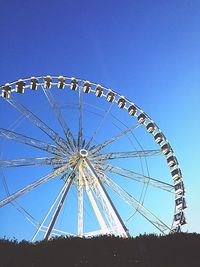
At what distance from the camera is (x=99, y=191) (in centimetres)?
1794

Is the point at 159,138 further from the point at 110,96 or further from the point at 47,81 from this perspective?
the point at 47,81

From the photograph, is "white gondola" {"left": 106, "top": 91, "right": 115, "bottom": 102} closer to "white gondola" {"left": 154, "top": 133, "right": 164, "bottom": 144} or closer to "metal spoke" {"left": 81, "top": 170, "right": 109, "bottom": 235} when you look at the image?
"white gondola" {"left": 154, "top": 133, "right": 164, "bottom": 144}

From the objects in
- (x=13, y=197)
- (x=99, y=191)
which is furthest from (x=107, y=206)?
(x=13, y=197)

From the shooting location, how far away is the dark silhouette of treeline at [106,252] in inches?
395

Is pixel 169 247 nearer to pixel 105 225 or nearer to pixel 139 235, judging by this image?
pixel 139 235

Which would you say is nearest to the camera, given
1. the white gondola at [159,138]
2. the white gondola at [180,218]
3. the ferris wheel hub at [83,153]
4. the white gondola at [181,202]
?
the ferris wheel hub at [83,153]

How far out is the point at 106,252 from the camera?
10.8 metres

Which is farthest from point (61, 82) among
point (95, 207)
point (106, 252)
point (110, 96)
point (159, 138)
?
point (106, 252)

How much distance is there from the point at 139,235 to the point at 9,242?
466cm

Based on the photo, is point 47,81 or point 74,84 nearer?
point 47,81

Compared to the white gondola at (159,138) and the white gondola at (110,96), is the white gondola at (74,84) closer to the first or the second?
the white gondola at (110,96)

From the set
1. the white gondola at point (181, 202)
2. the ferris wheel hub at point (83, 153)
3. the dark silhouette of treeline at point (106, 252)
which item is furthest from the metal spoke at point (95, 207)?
the white gondola at point (181, 202)

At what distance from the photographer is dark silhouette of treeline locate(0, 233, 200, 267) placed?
32.9 feet

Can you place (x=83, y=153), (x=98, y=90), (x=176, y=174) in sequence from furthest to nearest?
(x=176, y=174), (x=98, y=90), (x=83, y=153)
